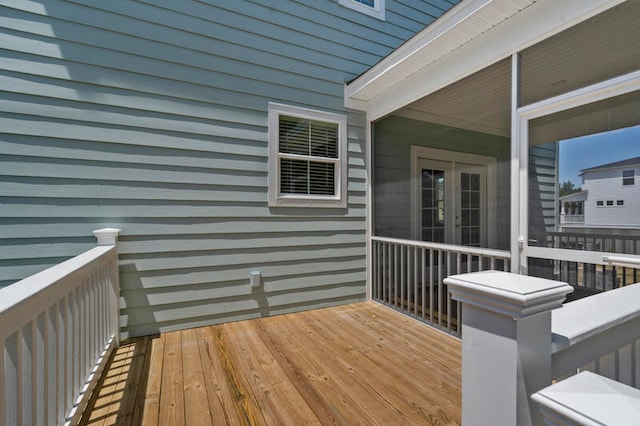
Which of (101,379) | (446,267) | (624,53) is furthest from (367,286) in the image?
(624,53)

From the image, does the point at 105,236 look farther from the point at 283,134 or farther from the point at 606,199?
the point at 606,199

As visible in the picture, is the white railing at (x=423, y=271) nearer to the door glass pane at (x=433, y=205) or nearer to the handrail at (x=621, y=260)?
the door glass pane at (x=433, y=205)

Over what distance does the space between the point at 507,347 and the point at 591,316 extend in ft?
1.16

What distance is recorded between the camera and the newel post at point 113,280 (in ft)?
8.21

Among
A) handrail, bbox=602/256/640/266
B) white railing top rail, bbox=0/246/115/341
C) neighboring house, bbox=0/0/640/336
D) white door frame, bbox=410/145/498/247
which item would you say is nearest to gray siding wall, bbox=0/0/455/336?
neighboring house, bbox=0/0/640/336

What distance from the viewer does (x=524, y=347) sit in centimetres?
62

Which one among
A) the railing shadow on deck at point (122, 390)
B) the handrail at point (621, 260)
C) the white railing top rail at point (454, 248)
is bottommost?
the railing shadow on deck at point (122, 390)

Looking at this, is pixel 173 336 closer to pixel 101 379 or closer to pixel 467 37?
pixel 101 379

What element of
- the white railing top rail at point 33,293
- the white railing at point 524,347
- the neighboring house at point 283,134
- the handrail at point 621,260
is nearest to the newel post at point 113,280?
the neighboring house at point 283,134

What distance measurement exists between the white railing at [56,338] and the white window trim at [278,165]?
163 centimetres

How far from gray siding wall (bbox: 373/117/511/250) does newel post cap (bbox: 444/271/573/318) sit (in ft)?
7.14

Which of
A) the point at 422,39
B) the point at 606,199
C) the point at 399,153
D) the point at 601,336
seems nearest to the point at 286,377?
the point at 601,336

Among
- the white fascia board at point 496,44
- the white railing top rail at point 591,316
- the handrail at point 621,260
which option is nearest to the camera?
the white railing top rail at point 591,316

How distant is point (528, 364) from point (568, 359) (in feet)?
0.64
